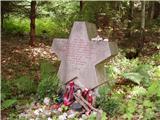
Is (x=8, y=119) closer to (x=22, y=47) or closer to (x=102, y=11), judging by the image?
(x=22, y=47)

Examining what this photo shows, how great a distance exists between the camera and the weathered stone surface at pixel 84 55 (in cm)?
725

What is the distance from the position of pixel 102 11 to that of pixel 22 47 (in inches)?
191

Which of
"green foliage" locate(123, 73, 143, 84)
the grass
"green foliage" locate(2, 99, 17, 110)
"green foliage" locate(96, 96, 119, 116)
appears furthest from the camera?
the grass

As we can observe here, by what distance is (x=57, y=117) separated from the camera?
6.89m

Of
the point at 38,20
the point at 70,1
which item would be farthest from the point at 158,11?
the point at 38,20

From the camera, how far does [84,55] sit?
749 centimetres

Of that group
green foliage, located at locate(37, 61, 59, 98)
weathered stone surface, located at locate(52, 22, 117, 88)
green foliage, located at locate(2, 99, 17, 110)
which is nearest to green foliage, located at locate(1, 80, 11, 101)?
green foliage, located at locate(2, 99, 17, 110)

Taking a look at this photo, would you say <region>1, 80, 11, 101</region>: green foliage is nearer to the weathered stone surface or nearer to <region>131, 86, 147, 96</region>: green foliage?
the weathered stone surface

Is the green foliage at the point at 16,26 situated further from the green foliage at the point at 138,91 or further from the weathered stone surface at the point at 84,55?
the green foliage at the point at 138,91

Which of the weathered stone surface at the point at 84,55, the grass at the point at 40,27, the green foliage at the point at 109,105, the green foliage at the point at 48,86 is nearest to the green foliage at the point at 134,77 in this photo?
the weathered stone surface at the point at 84,55

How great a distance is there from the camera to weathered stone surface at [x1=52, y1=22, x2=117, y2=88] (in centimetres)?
725

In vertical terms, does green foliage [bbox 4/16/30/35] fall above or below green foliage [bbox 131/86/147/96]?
above

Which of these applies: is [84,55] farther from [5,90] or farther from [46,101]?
[5,90]

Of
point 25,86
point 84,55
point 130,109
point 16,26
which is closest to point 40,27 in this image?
point 16,26
